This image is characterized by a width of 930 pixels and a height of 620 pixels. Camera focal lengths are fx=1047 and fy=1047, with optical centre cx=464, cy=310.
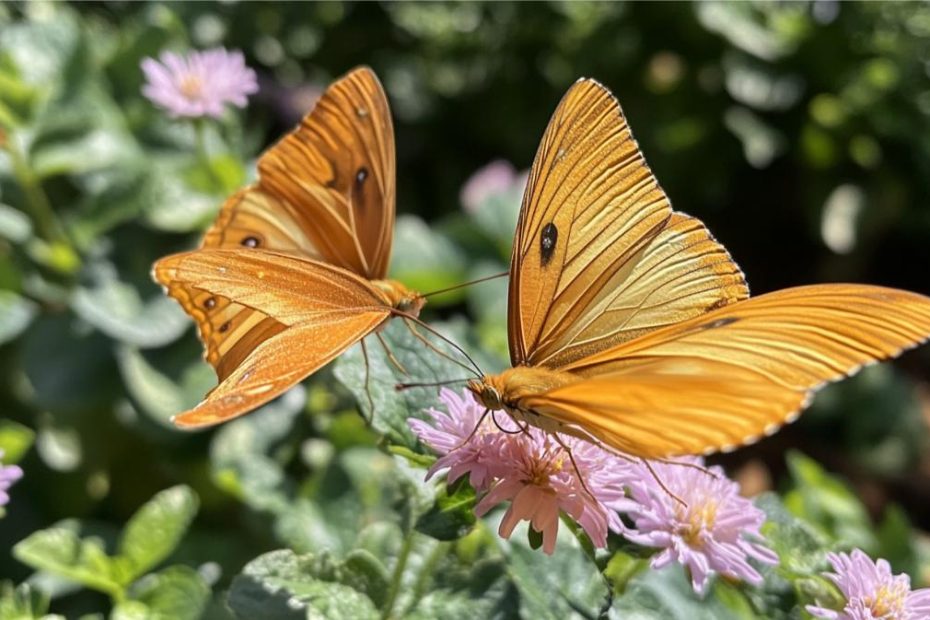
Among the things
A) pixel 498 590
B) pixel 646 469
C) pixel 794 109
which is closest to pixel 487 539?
pixel 498 590

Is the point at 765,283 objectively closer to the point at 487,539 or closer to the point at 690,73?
the point at 690,73

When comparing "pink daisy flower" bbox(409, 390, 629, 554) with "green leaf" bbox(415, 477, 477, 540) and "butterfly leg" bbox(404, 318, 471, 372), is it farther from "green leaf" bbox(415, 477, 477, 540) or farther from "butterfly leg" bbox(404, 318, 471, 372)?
"butterfly leg" bbox(404, 318, 471, 372)

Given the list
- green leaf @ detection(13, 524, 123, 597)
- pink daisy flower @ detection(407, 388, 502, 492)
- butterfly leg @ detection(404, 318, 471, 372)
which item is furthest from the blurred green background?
pink daisy flower @ detection(407, 388, 502, 492)

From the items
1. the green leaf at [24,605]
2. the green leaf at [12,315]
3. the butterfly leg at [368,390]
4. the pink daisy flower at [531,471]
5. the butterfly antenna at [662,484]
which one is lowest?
the green leaf at [24,605]

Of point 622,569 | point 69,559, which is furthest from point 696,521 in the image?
point 69,559

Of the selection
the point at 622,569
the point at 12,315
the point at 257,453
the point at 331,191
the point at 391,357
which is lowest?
the point at 257,453

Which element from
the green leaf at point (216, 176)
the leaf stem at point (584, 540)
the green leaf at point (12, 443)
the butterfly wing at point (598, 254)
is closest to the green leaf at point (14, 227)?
the green leaf at point (216, 176)

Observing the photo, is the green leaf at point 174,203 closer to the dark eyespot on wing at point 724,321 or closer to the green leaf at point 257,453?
the green leaf at point 257,453

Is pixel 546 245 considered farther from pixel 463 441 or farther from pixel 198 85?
pixel 198 85
